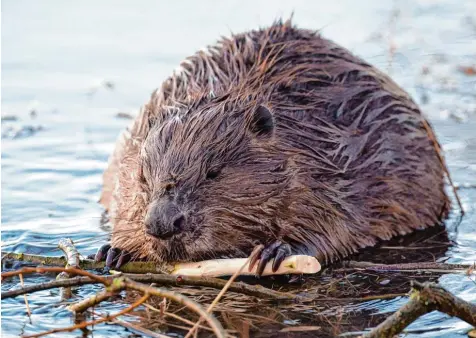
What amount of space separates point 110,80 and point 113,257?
3.55m

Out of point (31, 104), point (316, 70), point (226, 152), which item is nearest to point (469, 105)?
point (316, 70)

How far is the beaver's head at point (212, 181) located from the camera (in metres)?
3.97

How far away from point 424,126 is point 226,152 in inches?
58.7

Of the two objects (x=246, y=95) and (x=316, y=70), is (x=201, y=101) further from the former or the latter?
(x=316, y=70)

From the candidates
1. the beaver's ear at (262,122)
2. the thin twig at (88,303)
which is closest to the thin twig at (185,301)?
the thin twig at (88,303)

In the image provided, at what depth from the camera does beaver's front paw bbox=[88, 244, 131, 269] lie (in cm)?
430

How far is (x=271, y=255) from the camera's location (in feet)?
13.5

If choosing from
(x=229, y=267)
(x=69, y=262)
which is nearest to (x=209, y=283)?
(x=229, y=267)

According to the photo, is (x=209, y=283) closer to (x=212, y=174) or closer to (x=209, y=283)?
(x=209, y=283)

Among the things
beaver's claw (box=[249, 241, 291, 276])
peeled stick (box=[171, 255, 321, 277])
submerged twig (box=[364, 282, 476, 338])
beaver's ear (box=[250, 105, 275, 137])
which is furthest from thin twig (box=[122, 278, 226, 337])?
beaver's ear (box=[250, 105, 275, 137])

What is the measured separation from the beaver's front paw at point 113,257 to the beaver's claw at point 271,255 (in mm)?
552

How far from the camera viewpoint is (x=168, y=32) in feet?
28.7

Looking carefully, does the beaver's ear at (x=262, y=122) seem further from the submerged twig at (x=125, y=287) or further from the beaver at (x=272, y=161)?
the submerged twig at (x=125, y=287)

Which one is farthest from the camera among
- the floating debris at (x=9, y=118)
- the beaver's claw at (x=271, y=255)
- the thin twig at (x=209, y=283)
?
the floating debris at (x=9, y=118)
